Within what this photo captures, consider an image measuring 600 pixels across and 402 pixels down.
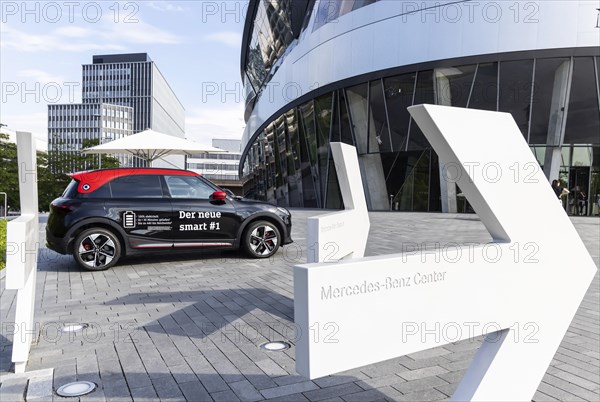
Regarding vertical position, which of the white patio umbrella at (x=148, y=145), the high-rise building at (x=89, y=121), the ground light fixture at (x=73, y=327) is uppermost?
the high-rise building at (x=89, y=121)

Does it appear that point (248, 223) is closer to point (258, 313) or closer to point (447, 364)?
point (258, 313)

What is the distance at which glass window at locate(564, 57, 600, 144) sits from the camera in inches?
903

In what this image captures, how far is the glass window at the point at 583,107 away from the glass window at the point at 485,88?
3504 mm

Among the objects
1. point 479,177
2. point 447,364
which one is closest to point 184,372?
point 447,364

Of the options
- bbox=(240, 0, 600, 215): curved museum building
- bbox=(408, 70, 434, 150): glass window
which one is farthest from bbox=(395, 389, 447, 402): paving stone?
bbox=(408, 70, 434, 150): glass window

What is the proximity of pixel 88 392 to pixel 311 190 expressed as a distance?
29.0 m

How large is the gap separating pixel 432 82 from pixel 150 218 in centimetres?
1989

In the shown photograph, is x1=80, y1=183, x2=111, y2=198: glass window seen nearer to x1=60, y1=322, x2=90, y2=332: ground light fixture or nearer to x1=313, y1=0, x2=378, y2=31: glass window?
x1=60, y1=322, x2=90, y2=332: ground light fixture

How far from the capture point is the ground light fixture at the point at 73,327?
4.82m

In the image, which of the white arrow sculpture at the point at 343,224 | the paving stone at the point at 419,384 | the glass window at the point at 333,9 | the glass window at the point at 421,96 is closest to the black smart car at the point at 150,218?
the white arrow sculpture at the point at 343,224

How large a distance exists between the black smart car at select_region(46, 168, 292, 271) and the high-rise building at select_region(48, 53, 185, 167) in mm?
109273

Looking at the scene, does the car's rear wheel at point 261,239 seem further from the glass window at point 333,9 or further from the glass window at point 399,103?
the glass window at point 333,9

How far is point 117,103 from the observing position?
432 feet

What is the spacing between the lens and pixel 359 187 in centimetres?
570
